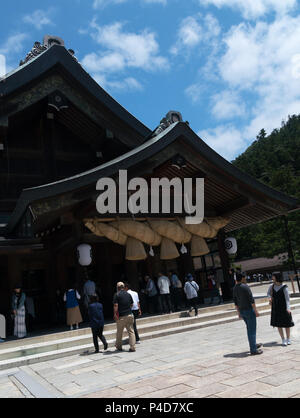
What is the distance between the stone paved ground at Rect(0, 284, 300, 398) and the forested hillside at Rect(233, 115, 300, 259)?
22947 mm

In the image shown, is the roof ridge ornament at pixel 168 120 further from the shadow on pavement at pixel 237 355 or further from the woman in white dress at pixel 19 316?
the shadow on pavement at pixel 237 355

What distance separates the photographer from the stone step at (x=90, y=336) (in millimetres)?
8219

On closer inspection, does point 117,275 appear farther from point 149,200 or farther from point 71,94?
point 71,94

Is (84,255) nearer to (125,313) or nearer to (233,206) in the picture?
(125,313)

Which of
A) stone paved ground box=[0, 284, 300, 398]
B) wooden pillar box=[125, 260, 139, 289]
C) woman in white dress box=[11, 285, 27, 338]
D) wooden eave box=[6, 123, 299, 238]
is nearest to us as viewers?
stone paved ground box=[0, 284, 300, 398]

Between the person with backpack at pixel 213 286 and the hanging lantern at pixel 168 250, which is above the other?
the hanging lantern at pixel 168 250

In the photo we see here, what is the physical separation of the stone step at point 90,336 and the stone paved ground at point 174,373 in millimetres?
379

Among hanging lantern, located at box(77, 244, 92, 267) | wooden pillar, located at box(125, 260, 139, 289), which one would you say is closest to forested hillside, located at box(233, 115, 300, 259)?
wooden pillar, located at box(125, 260, 139, 289)

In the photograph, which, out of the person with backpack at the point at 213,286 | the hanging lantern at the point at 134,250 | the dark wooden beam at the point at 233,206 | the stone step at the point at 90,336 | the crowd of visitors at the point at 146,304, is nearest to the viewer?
the crowd of visitors at the point at 146,304

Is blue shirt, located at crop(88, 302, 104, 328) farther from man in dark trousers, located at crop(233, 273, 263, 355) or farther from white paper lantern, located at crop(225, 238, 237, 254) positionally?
white paper lantern, located at crop(225, 238, 237, 254)

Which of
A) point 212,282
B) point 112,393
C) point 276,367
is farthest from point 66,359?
point 212,282

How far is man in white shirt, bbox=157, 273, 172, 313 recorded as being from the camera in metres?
11.6

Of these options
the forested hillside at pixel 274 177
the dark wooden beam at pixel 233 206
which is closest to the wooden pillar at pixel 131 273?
the dark wooden beam at pixel 233 206
